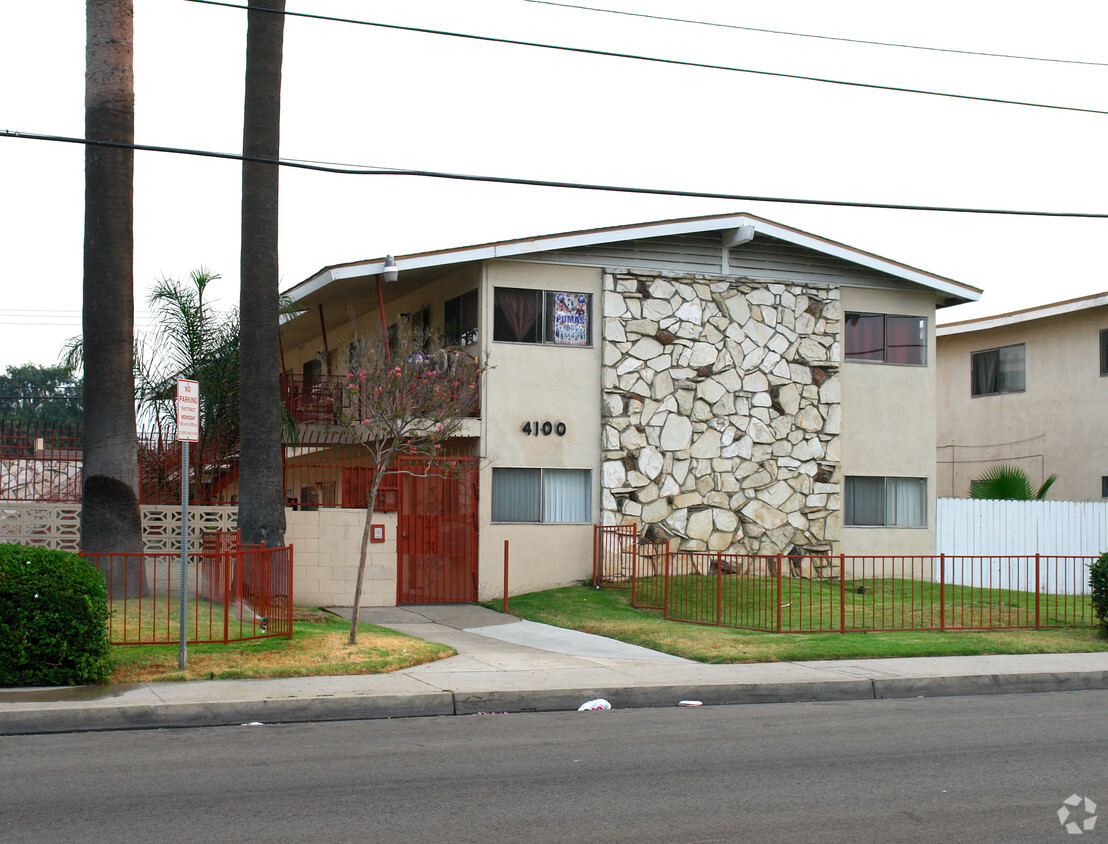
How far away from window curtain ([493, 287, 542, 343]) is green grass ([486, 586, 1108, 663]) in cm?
559

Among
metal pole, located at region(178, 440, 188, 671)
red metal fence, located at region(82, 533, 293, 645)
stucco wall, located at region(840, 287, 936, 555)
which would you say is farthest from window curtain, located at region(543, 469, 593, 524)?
metal pole, located at region(178, 440, 188, 671)

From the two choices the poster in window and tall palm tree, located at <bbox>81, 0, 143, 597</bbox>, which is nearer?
tall palm tree, located at <bbox>81, 0, 143, 597</bbox>

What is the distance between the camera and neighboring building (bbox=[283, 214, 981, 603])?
69.8 feet

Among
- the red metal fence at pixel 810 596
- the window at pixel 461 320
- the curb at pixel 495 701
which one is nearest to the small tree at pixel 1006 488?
the red metal fence at pixel 810 596

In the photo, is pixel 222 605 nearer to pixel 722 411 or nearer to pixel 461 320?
pixel 461 320

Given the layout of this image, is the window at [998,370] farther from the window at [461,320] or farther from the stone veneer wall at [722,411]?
the window at [461,320]

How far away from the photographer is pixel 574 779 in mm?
8047

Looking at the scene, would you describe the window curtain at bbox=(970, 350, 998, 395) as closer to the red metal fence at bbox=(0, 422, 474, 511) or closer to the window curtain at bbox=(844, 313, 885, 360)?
the window curtain at bbox=(844, 313, 885, 360)

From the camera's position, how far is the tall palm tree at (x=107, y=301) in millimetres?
15898

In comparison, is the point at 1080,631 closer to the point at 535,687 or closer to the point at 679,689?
the point at 679,689

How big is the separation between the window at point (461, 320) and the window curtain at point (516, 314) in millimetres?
482

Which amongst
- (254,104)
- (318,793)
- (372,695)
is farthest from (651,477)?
(318,793)

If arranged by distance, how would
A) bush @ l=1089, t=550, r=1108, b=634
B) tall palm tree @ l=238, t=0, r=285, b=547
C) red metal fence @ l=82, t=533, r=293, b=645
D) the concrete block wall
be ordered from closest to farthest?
red metal fence @ l=82, t=533, r=293, b=645 < bush @ l=1089, t=550, r=1108, b=634 < tall palm tree @ l=238, t=0, r=285, b=547 < the concrete block wall

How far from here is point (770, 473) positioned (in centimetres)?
2298
